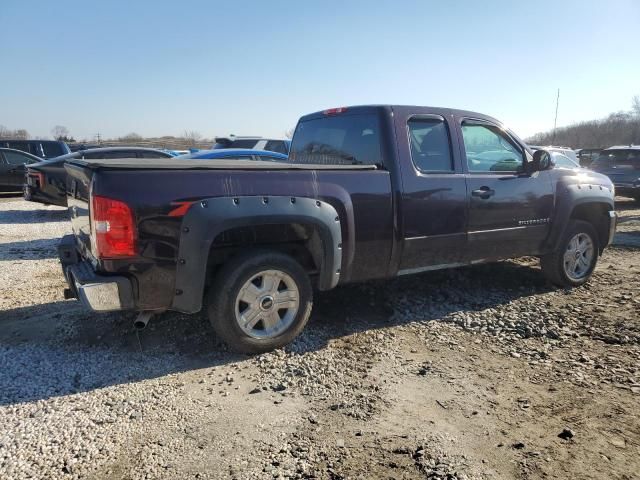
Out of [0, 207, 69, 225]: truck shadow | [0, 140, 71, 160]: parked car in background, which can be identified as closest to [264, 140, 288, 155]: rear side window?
[0, 207, 69, 225]: truck shadow

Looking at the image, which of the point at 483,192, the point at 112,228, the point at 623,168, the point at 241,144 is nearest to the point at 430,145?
the point at 483,192

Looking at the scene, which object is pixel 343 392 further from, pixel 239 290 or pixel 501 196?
pixel 501 196

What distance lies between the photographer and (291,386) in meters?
3.33

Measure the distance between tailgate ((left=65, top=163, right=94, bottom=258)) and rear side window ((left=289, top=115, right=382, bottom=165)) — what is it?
2.29 m

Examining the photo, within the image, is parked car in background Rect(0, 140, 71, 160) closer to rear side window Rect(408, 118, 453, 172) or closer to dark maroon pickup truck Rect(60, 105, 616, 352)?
dark maroon pickup truck Rect(60, 105, 616, 352)

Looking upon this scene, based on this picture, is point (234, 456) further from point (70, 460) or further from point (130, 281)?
point (130, 281)

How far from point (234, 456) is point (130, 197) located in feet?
5.55

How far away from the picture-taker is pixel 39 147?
1628 cm

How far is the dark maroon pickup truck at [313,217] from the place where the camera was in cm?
318

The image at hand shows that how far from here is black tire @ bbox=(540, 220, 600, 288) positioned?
5473 millimetres

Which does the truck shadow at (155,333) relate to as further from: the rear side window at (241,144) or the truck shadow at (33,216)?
the rear side window at (241,144)

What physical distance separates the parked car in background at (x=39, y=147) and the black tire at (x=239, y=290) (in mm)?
15152

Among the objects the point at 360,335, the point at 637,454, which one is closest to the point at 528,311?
the point at 360,335

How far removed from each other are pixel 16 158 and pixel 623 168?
1765cm
